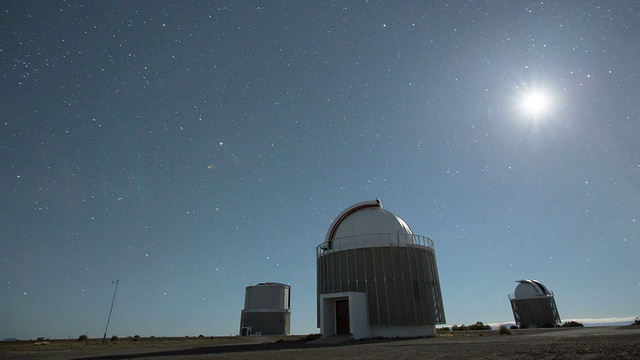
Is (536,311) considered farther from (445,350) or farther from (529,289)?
(445,350)

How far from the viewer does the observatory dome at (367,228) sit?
26125mm

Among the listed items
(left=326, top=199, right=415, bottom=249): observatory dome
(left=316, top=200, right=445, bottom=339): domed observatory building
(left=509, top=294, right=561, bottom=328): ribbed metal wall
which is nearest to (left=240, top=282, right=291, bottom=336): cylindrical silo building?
(left=316, top=200, right=445, bottom=339): domed observatory building

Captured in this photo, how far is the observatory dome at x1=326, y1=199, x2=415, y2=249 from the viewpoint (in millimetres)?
26125

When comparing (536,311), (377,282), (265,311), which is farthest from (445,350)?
(536,311)

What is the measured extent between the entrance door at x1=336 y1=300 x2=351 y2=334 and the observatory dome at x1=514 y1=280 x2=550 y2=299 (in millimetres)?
40166

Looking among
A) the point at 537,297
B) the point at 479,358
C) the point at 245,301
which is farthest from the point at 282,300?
the point at 479,358

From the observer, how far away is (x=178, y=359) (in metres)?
10.8

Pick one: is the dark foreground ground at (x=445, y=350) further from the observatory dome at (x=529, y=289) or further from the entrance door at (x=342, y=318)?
the observatory dome at (x=529, y=289)

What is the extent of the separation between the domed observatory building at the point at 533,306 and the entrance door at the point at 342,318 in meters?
39.1

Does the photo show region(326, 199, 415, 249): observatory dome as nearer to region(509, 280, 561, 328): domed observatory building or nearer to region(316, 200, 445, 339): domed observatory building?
region(316, 200, 445, 339): domed observatory building

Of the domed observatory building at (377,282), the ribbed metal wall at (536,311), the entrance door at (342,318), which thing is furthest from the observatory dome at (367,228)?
the ribbed metal wall at (536,311)

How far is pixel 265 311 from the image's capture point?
4675 centimetres

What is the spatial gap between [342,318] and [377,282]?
3620 mm

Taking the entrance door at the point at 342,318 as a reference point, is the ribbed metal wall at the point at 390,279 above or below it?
Result: above
